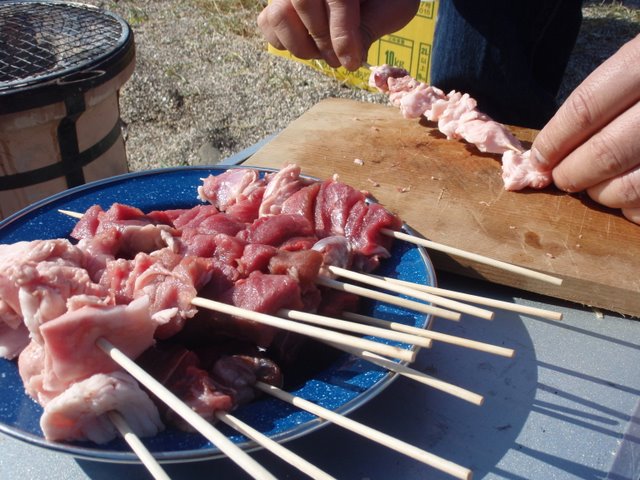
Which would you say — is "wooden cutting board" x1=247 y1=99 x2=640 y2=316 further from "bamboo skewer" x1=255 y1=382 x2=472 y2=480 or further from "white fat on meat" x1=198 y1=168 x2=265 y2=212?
"bamboo skewer" x1=255 y1=382 x2=472 y2=480

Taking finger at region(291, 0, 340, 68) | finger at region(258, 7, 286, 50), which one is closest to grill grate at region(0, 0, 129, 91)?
finger at region(258, 7, 286, 50)

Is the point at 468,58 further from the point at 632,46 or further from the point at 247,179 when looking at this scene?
the point at 247,179

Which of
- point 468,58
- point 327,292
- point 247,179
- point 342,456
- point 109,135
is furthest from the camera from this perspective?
point 468,58

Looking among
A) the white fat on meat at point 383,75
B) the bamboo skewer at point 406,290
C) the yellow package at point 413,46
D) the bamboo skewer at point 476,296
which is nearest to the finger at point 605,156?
the bamboo skewer at point 476,296

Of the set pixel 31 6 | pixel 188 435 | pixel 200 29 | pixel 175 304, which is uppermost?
pixel 31 6

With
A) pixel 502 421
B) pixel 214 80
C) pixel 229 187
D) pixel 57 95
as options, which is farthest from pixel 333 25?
pixel 214 80

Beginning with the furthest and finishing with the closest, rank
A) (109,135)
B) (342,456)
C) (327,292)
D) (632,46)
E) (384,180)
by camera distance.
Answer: (109,135) → (384,180) → (632,46) → (327,292) → (342,456)

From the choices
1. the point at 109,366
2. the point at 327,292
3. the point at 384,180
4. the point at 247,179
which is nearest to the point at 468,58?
the point at 384,180
